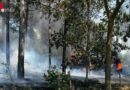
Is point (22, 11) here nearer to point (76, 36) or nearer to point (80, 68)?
point (76, 36)

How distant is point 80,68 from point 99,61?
764 cm

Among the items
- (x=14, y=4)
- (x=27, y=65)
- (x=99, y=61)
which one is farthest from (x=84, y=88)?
(x=27, y=65)

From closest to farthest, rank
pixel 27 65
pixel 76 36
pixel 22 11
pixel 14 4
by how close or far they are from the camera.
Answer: pixel 76 36, pixel 22 11, pixel 14 4, pixel 27 65

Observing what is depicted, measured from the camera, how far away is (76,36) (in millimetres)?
12266

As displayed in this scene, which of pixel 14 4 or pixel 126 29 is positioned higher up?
pixel 14 4

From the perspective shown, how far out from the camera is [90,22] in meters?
13.0

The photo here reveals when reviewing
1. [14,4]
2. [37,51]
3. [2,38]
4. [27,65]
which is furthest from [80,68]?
[2,38]

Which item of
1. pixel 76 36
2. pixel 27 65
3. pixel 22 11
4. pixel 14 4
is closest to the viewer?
pixel 76 36

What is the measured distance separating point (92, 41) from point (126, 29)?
2.13 meters

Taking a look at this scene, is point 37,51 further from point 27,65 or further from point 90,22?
point 90,22

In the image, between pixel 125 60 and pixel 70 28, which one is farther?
pixel 125 60

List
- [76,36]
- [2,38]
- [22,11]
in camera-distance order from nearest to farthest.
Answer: [76,36]
[22,11]
[2,38]

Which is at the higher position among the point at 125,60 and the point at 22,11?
the point at 22,11

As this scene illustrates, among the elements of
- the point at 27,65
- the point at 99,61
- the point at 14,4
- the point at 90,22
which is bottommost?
→ the point at 27,65
